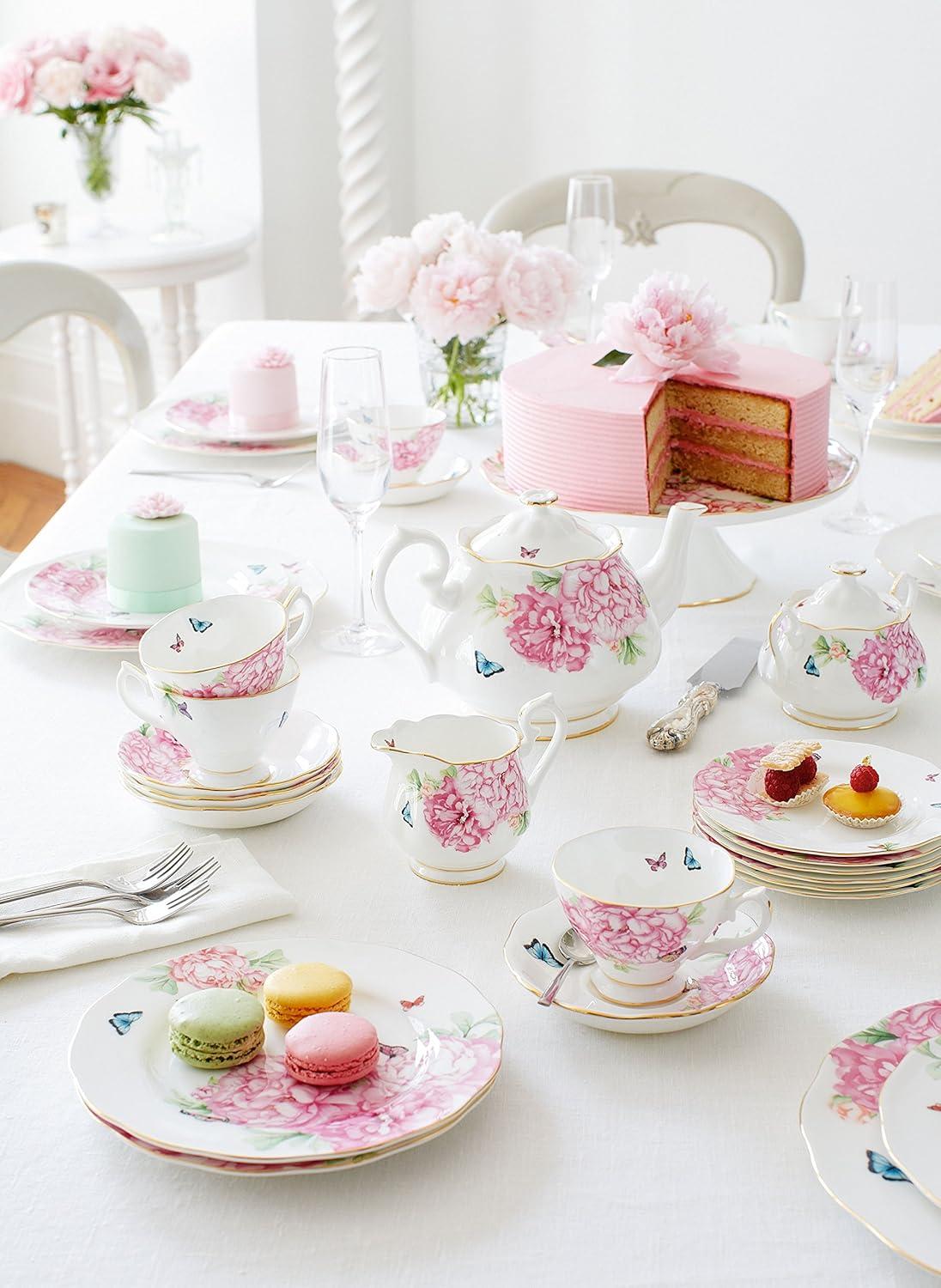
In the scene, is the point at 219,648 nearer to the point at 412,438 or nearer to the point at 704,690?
the point at 704,690

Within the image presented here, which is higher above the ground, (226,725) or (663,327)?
(663,327)

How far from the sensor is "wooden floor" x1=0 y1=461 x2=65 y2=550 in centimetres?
402

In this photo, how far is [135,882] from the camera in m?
0.86

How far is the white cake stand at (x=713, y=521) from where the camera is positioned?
126cm

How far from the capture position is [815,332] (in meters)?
1.90

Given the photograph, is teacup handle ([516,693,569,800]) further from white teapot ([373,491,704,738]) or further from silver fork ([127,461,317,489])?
silver fork ([127,461,317,489])

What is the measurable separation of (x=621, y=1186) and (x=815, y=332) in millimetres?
1485

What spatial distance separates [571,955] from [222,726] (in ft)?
0.97

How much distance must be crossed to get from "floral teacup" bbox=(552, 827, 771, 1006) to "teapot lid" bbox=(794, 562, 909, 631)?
35cm

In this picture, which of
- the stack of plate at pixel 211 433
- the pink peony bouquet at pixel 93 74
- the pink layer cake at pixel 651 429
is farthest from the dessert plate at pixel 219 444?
the pink peony bouquet at pixel 93 74

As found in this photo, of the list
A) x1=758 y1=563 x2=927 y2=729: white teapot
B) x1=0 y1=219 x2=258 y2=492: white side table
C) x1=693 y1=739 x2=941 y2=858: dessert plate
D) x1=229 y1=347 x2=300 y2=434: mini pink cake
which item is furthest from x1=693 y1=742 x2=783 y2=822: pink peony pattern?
x1=0 y1=219 x2=258 y2=492: white side table

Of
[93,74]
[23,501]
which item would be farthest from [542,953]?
[23,501]

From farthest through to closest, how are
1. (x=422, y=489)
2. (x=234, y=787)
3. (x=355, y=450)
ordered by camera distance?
1. (x=422, y=489)
2. (x=355, y=450)
3. (x=234, y=787)

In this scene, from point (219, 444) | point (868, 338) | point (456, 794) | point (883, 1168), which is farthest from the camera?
point (219, 444)
